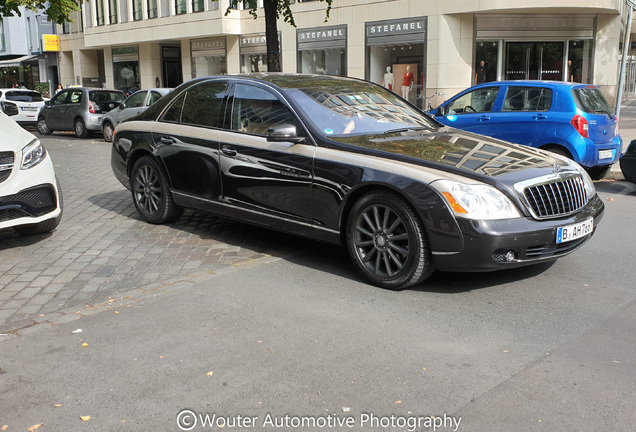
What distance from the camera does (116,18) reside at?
3769cm

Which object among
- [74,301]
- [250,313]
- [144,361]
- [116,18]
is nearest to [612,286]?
[250,313]

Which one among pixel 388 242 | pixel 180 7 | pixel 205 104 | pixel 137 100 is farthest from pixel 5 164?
pixel 180 7

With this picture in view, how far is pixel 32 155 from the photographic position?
6.58 m

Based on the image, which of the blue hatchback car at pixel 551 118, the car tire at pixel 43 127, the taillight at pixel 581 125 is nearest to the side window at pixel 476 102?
the blue hatchback car at pixel 551 118

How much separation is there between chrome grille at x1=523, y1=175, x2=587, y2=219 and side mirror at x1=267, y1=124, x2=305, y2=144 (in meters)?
1.93

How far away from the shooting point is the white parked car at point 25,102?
2422 centimetres

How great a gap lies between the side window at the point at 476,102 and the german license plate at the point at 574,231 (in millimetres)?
6331

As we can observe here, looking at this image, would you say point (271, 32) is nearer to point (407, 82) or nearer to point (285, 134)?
point (285, 134)

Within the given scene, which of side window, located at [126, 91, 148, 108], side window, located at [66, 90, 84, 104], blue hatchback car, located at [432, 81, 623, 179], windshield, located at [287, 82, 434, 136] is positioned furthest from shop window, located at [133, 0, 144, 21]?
windshield, located at [287, 82, 434, 136]

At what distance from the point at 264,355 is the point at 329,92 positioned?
303 cm

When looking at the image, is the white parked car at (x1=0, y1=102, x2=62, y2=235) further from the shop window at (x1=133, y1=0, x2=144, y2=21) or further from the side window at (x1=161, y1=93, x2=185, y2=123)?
the shop window at (x1=133, y1=0, x2=144, y2=21)

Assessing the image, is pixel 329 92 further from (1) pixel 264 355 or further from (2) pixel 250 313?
(1) pixel 264 355

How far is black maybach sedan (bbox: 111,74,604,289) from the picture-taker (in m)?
4.81

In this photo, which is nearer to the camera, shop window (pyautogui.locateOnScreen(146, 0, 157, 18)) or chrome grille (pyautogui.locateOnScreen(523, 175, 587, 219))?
chrome grille (pyautogui.locateOnScreen(523, 175, 587, 219))
